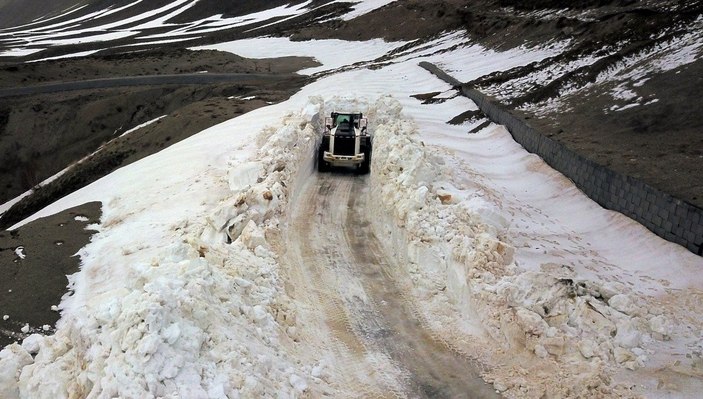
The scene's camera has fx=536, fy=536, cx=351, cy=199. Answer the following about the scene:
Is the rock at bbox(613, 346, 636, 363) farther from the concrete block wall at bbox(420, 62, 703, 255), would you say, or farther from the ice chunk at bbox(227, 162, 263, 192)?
the ice chunk at bbox(227, 162, 263, 192)

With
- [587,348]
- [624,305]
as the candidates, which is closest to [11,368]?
[587,348]

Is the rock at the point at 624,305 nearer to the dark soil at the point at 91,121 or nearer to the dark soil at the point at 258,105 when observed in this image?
the dark soil at the point at 258,105

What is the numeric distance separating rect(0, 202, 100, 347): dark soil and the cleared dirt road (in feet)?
17.8

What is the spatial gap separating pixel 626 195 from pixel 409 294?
610 cm

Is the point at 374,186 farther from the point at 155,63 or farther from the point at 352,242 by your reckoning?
the point at 155,63

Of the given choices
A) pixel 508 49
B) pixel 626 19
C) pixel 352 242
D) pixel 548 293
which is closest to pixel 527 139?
pixel 352 242

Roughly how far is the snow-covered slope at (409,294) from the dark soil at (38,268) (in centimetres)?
41

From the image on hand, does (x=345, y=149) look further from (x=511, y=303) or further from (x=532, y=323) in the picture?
(x=532, y=323)

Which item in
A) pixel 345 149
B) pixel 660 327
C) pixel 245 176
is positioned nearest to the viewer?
pixel 660 327

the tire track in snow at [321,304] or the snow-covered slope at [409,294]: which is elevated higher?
the snow-covered slope at [409,294]

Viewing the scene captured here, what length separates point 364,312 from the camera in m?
9.05

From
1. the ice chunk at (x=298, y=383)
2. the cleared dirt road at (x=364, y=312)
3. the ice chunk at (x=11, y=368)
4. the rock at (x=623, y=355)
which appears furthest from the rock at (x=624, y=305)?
the ice chunk at (x=11, y=368)

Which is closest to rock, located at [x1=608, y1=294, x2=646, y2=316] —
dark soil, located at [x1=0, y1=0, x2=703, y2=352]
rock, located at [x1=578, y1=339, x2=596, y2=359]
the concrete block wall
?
rock, located at [x1=578, y1=339, x2=596, y2=359]

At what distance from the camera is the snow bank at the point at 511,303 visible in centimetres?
722
